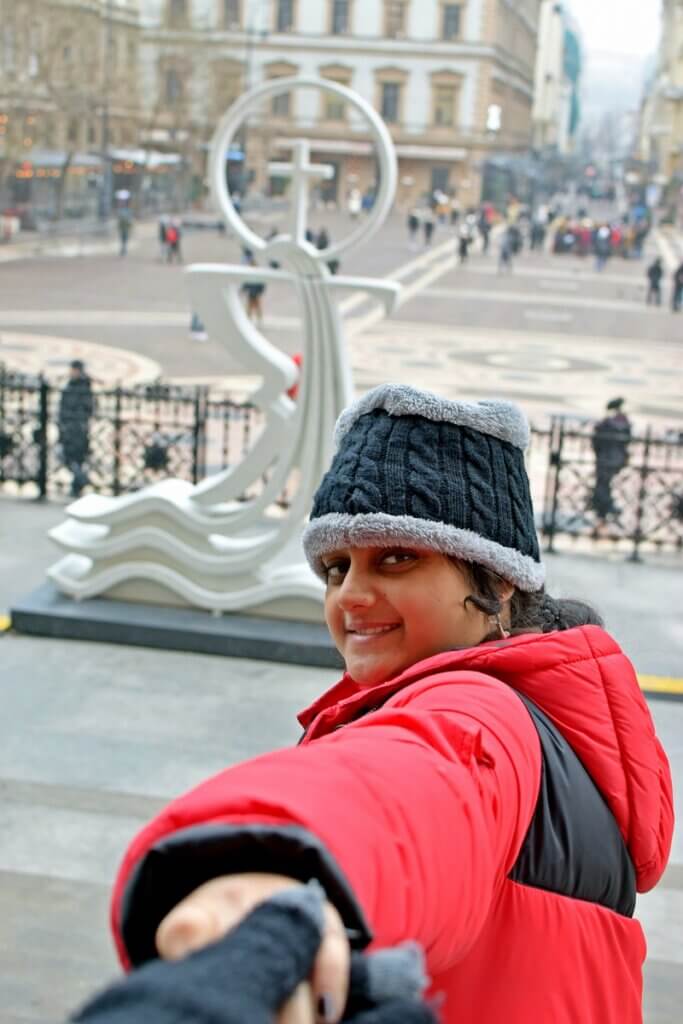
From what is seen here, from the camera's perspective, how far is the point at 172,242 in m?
37.9

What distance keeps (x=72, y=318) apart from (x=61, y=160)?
2224 cm

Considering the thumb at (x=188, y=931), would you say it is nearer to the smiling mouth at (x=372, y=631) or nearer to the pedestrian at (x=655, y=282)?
the smiling mouth at (x=372, y=631)

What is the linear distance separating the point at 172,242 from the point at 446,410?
37.4 metres

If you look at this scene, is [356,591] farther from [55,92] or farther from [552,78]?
[552,78]

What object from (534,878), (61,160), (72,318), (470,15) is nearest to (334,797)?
(534,878)

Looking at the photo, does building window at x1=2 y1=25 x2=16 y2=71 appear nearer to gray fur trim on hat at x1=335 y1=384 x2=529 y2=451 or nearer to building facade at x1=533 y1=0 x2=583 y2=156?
gray fur trim on hat at x1=335 y1=384 x2=529 y2=451

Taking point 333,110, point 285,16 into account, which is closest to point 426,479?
point 333,110

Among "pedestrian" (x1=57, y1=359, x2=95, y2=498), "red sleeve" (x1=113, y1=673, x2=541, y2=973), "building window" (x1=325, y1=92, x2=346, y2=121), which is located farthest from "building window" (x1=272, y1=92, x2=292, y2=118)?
"red sleeve" (x1=113, y1=673, x2=541, y2=973)

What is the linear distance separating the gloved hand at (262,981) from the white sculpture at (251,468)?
23.6 ft

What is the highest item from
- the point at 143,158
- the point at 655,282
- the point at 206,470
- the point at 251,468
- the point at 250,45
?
the point at 250,45

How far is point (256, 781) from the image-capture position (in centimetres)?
99

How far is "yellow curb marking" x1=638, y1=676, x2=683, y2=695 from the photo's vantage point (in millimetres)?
8078

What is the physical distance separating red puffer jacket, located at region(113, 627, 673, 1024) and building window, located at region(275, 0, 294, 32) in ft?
272

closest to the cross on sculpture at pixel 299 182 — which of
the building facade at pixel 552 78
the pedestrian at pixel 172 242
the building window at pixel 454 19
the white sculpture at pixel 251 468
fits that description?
the white sculpture at pixel 251 468
